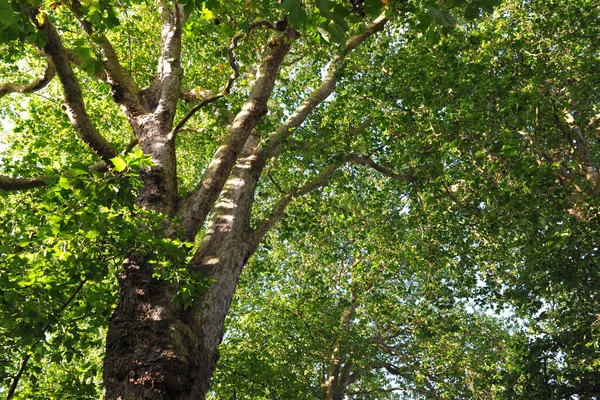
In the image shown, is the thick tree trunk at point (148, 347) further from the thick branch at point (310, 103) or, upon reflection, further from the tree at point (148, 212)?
the thick branch at point (310, 103)

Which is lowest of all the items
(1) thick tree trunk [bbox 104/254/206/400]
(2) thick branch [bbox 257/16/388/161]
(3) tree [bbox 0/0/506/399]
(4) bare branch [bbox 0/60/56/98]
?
(1) thick tree trunk [bbox 104/254/206/400]

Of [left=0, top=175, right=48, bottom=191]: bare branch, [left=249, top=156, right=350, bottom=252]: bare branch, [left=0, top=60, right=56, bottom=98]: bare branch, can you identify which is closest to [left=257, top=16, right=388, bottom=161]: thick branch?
[left=249, top=156, right=350, bottom=252]: bare branch

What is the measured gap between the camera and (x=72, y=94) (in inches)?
212

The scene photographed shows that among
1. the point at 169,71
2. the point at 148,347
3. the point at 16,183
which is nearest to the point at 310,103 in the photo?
the point at 169,71

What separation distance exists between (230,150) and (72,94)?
1.96 meters

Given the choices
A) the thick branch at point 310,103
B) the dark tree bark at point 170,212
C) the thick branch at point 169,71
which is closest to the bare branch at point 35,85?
the dark tree bark at point 170,212

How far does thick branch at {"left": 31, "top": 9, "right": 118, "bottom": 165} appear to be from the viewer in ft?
16.8

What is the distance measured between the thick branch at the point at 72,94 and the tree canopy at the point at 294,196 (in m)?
0.02

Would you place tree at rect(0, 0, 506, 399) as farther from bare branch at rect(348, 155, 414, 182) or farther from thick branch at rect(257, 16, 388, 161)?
bare branch at rect(348, 155, 414, 182)

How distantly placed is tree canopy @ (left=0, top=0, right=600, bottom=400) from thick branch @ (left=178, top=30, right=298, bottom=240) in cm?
3

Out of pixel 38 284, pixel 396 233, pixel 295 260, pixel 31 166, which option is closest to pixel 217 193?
pixel 38 284

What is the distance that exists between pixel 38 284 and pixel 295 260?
37.2ft

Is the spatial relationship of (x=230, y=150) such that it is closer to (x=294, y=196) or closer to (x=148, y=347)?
(x=294, y=196)

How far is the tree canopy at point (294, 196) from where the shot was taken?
389cm
